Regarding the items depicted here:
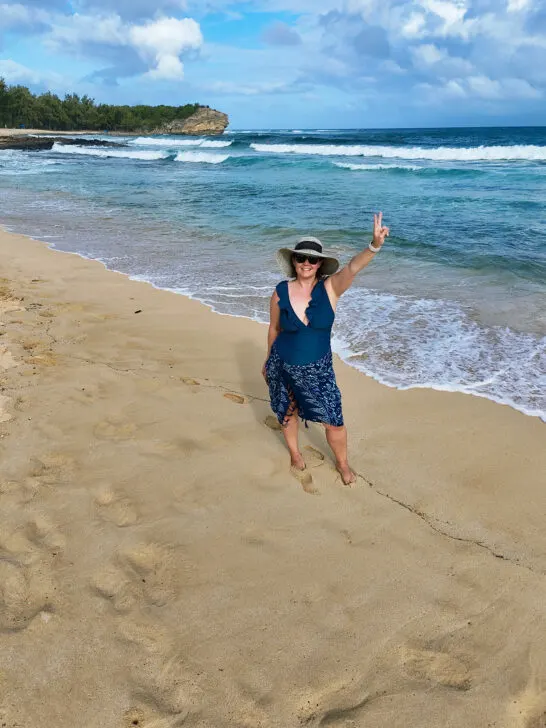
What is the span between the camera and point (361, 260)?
288cm

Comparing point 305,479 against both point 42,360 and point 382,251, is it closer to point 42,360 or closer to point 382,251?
point 42,360

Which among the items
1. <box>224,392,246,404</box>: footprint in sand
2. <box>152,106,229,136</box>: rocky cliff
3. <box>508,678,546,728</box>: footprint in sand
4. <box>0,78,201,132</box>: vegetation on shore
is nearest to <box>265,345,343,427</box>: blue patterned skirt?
<box>224,392,246,404</box>: footprint in sand

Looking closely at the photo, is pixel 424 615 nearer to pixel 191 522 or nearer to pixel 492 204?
pixel 191 522

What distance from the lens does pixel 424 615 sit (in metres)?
2.50

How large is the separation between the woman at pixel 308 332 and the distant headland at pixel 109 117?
9811 centimetres

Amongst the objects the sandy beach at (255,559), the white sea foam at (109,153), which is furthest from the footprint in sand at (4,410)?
the white sea foam at (109,153)

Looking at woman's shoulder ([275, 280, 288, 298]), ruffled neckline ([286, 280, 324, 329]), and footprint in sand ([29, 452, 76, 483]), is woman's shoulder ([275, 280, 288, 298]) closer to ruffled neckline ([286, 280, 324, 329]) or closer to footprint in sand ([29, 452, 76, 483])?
ruffled neckline ([286, 280, 324, 329])

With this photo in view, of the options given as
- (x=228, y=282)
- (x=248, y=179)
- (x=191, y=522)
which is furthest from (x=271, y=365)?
(x=248, y=179)

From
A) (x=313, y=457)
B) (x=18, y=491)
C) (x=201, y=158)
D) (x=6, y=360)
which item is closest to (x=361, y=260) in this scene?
(x=313, y=457)

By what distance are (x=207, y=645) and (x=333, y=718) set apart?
0.63 meters

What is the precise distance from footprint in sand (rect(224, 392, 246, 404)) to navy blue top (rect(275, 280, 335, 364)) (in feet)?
4.64

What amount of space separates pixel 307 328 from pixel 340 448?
883 mm

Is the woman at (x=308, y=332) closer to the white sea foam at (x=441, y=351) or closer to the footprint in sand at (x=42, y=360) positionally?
the white sea foam at (x=441, y=351)

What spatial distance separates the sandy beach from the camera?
2117 millimetres
